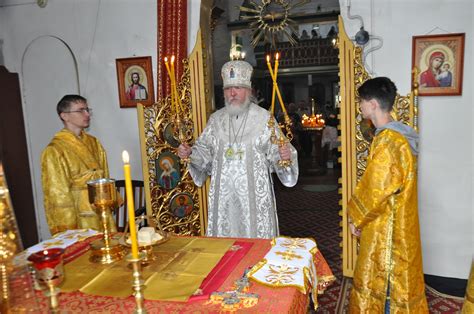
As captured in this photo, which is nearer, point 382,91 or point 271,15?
point 382,91

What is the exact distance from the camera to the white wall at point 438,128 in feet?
11.4

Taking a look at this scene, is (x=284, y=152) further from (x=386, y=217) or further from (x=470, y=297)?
(x=470, y=297)

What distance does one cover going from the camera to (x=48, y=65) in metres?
4.89

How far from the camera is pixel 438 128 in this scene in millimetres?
3607

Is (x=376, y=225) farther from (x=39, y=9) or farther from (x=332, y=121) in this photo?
(x=332, y=121)

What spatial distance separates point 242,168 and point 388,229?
1.23 metres

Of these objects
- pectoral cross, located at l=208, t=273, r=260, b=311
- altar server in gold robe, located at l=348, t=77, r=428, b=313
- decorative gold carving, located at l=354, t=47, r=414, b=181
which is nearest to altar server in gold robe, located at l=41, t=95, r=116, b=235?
pectoral cross, located at l=208, t=273, r=260, b=311

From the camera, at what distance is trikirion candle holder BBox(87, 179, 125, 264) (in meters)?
1.83

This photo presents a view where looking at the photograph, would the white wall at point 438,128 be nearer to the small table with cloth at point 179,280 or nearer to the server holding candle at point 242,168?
the server holding candle at point 242,168

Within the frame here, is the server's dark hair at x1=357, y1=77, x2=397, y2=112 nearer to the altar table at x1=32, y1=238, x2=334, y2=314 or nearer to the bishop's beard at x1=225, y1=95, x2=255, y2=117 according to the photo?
the bishop's beard at x1=225, y1=95, x2=255, y2=117

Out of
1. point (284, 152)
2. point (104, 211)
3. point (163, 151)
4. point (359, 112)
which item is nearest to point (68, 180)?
point (163, 151)

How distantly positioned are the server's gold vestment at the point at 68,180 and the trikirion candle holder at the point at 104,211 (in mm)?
967

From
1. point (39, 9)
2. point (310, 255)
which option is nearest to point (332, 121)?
point (39, 9)

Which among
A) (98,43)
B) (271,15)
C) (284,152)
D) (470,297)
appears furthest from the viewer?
(271,15)
